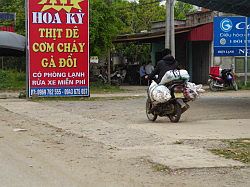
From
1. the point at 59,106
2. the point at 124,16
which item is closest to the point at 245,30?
the point at 59,106

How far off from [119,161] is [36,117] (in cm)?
697

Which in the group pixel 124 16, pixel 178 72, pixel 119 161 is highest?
→ pixel 124 16

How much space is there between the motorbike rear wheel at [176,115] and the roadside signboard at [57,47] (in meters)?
9.13

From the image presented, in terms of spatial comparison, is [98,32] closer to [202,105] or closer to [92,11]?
[92,11]

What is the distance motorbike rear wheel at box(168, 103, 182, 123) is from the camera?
1341 centimetres

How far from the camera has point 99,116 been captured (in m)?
15.4

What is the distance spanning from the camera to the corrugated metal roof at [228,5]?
1908cm

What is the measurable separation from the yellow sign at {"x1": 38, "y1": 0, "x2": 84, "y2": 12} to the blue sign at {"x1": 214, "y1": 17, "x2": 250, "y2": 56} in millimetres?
10084

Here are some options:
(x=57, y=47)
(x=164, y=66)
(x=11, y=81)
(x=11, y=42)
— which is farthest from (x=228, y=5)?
(x=11, y=81)

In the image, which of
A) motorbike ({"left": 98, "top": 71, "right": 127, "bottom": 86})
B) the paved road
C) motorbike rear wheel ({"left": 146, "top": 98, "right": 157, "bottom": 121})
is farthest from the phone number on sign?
motorbike ({"left": 98, "top": 71, "right": 127, "bottom": 86})

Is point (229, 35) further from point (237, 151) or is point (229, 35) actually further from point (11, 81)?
point (237, 151)

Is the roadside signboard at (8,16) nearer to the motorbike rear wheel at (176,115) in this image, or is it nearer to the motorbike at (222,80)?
the motorbike at (222,80)

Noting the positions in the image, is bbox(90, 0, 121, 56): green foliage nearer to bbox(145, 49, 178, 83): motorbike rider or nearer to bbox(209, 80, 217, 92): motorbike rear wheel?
bbox(209, 80, 217, 92): motorbike rear wheel

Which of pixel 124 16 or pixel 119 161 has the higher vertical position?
pixel 124 16
